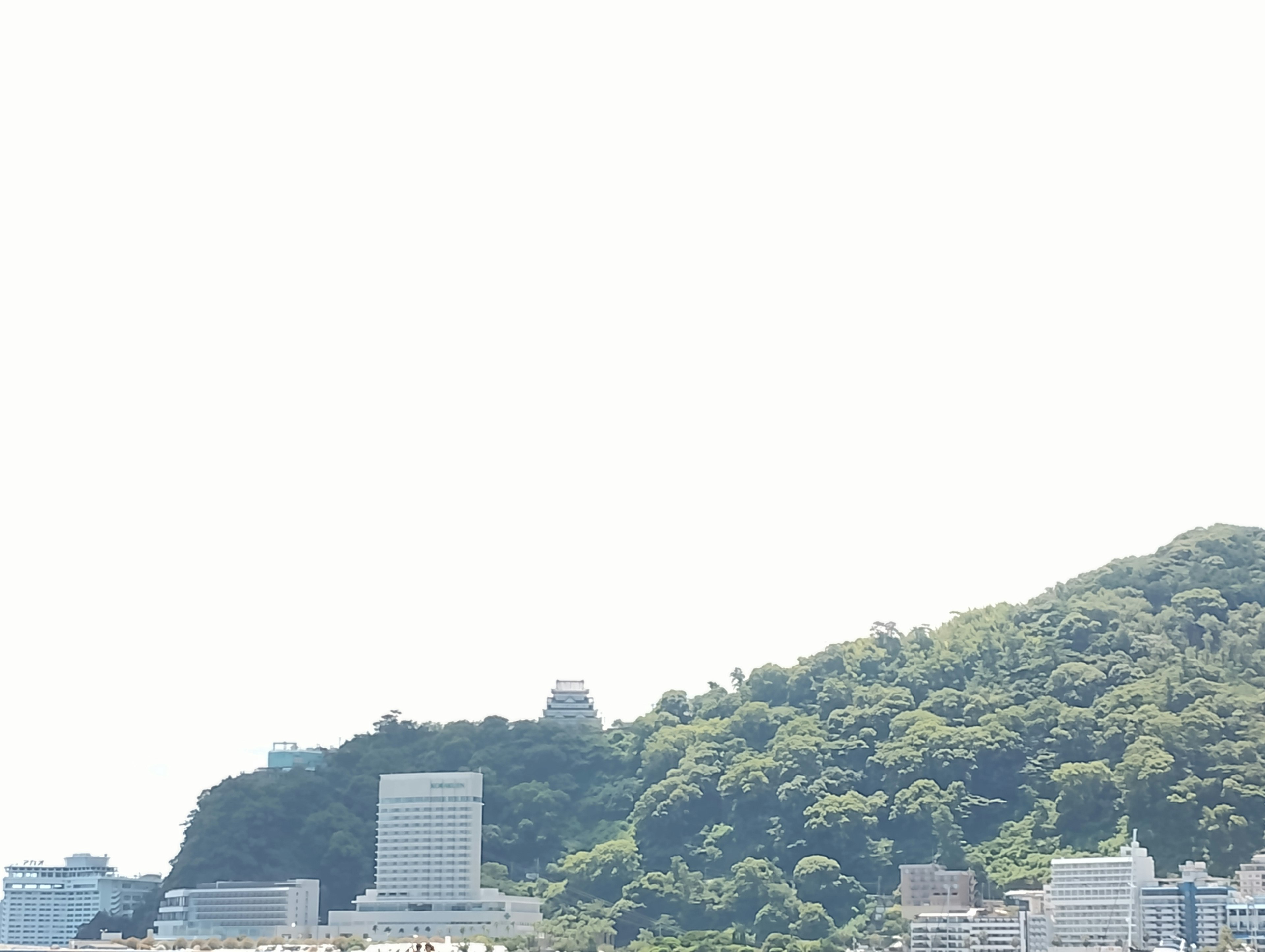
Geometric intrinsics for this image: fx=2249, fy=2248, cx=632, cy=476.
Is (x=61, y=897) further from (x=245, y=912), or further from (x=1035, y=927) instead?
(x=1035, y=927)

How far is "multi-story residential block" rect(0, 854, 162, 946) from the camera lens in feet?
371

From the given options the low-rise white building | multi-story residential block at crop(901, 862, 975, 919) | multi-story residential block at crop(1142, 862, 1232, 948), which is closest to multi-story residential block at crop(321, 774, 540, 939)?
multi-story residential block at crop(901, 862, 975, 919)

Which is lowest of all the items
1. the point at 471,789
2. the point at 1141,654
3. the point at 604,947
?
the point at 604,947

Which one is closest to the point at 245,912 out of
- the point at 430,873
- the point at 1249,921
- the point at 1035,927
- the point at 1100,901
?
the point at 430,873

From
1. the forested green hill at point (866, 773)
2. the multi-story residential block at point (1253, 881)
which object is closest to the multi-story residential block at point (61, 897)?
the forested green hill at point (866, 773)

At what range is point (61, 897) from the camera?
11625cm

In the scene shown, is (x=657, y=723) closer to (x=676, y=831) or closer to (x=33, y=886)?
(x=676, y=831)

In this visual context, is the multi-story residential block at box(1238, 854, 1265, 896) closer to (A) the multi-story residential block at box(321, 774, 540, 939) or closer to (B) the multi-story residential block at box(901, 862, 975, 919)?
(B) the multi-story residential block at box(901, 862, 975, 919)

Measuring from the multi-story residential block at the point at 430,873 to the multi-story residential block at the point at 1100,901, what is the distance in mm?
23884

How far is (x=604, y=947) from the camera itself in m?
87.0

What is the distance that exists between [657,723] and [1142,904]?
121ft

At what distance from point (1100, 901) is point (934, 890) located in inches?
351

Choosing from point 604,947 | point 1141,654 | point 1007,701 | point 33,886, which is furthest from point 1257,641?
point 33,886

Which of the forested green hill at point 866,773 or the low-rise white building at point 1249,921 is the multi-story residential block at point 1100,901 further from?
the forested green hill at point 866,773
